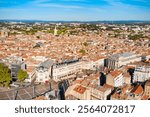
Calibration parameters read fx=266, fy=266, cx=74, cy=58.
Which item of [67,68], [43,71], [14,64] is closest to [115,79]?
[43,71]

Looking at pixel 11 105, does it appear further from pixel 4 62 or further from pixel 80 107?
pixel 4 62

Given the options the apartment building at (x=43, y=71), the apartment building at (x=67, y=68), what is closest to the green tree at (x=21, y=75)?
the apartment building at (x=43, y=71)

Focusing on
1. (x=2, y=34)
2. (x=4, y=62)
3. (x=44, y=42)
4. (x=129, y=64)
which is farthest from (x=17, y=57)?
(x=129, y=64)

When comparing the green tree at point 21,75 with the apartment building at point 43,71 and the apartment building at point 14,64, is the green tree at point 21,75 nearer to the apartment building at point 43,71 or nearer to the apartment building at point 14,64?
the apartment building at point 14,64

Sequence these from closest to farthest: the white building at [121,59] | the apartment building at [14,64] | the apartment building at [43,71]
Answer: the white building at [121,59], the apartment building at [43,71], the apartment building at [14,64]

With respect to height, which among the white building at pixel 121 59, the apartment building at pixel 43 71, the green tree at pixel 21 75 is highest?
the white building at pixel 121 59

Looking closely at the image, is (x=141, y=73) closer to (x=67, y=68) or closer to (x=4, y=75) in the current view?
(x=67, y=68)
